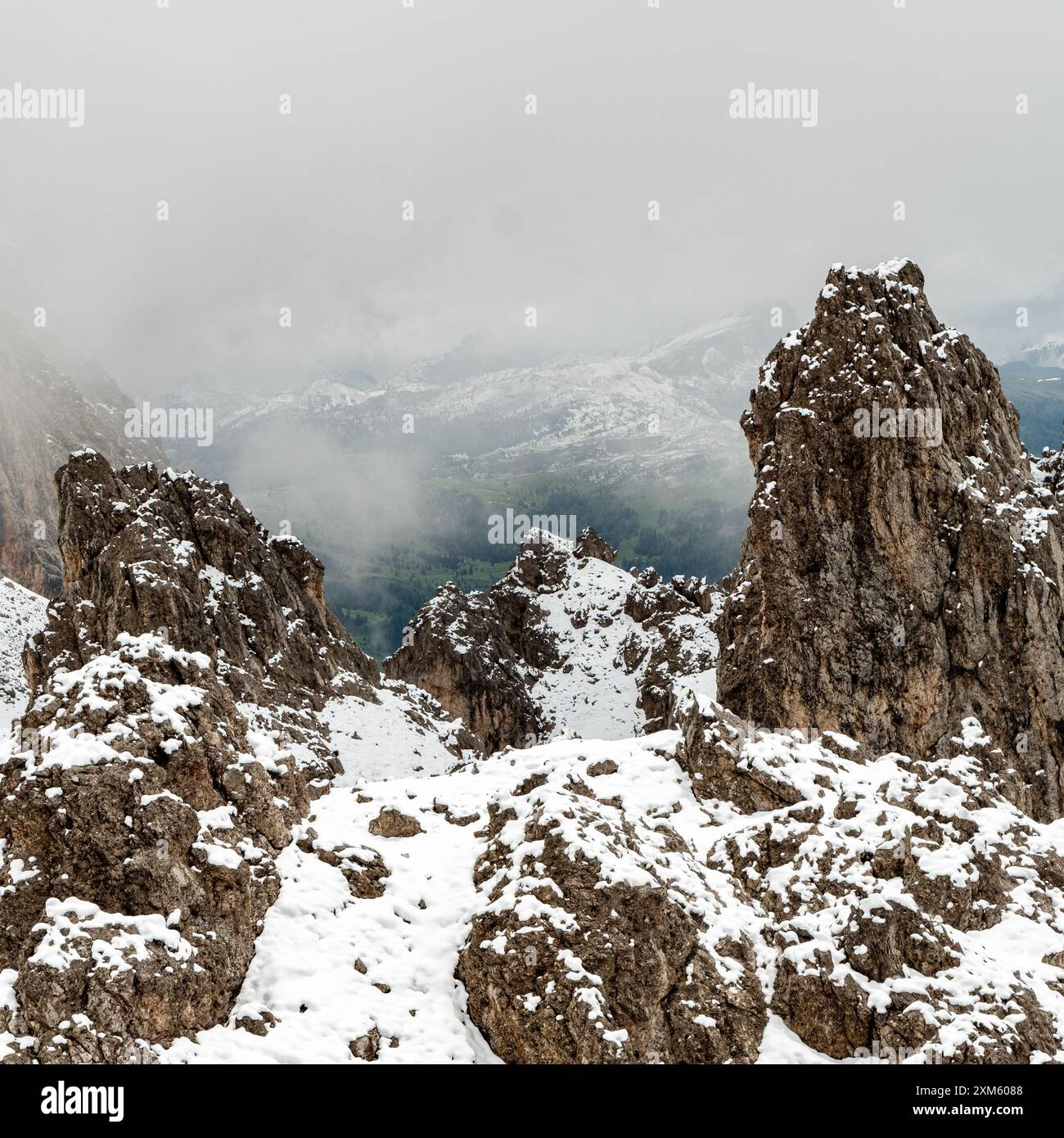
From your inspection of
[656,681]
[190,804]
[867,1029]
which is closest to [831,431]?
[867,1029]

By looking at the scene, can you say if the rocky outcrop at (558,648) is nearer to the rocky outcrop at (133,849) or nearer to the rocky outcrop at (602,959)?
the rocky outcrop at (133,849)

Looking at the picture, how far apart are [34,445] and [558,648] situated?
111m

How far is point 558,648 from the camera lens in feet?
429

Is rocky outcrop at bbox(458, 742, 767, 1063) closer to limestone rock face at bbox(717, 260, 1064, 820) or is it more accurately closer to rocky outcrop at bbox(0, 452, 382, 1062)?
rocky outcrop at bbox(0, 452, 382, 1062)

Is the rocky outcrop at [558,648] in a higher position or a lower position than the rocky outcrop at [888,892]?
lower

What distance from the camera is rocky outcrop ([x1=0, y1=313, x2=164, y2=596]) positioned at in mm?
151000

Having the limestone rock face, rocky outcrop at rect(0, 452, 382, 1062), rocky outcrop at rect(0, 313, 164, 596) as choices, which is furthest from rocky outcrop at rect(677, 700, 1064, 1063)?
rocky outcrop at rect(0, 313, 164, 596)

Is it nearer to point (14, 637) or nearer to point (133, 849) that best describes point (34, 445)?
point (14, 637)

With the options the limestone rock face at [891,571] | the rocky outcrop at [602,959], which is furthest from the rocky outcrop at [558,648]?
the rocky outcrop at [602,959]

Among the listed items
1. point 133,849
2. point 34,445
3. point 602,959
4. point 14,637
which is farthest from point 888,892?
point 34,445

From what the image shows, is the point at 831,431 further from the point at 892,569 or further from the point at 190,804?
the point at 190,804

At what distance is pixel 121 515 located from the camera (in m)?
62.2

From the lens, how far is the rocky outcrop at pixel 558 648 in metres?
111

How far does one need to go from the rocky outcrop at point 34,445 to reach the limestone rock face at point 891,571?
379 ft
